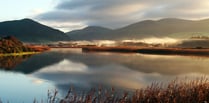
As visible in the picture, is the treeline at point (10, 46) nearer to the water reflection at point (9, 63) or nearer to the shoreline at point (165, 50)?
the water reflection at point (9, 63)

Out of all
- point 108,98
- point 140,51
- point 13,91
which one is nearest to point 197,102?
point 108,98

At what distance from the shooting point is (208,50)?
94.0 metres

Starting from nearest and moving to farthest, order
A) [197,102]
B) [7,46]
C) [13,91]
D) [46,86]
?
[197,102]
[13,91]
[46,86]
[7,46]

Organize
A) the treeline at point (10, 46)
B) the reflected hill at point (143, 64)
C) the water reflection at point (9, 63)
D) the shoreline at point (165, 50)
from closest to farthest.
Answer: the reflected hill at point (143, 64), the water reflection at point (9, 63), the treeline at point (10, 46), the shoreline at point (165, 50)

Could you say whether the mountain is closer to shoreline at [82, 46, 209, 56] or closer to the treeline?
the treeline

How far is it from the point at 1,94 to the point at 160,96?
1389 centimetres

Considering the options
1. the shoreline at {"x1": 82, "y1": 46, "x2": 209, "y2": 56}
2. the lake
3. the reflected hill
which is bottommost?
the shoreline at {"x1": 82, "y1": 46, "x2": 209, "y2": 56}

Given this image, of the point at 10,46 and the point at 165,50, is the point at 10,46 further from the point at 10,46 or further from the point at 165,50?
the point at 165,50

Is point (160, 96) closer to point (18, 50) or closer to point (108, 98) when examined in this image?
point (108, 98)

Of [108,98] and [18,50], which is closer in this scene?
[108,98]

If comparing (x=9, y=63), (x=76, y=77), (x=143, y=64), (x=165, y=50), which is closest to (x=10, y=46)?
(x=9, y=63)

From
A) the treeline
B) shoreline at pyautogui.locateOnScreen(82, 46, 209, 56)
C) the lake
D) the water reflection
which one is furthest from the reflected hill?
shoreline at pyautogui.locateOnScreen(82, 46, 209, 56)

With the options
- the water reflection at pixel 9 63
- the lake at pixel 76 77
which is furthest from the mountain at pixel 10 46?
the lake at pixel 76 77

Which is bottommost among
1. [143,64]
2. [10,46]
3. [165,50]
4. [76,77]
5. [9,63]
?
[165,50]
